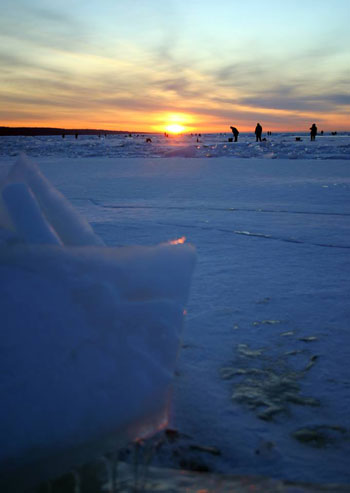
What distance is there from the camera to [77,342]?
25.7 inches

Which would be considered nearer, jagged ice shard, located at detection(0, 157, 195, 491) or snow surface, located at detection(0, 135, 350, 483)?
jagged ice shard, located at detection(0, 157, 195, 491)

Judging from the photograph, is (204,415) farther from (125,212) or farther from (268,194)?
(268,194)

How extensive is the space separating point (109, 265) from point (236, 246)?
1.77 metres

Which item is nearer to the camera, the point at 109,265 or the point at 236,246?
the point at 109,265

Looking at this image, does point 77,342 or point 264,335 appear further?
point 264,335

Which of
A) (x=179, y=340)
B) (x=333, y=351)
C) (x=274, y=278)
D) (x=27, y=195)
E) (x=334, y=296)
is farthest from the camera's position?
(x=274, y=278)

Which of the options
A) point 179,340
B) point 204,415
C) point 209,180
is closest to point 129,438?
point 179,340

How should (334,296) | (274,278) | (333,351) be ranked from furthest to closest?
(274,278), (334,296), (333,351)

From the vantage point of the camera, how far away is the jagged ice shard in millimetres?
600

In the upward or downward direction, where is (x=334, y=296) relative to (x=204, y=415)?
upward

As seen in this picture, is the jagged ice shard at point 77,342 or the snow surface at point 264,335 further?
the snow surface at point 264,335

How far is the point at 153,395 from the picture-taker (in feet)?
2.13

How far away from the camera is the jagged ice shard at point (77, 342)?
60cm

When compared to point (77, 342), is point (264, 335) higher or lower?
lower
